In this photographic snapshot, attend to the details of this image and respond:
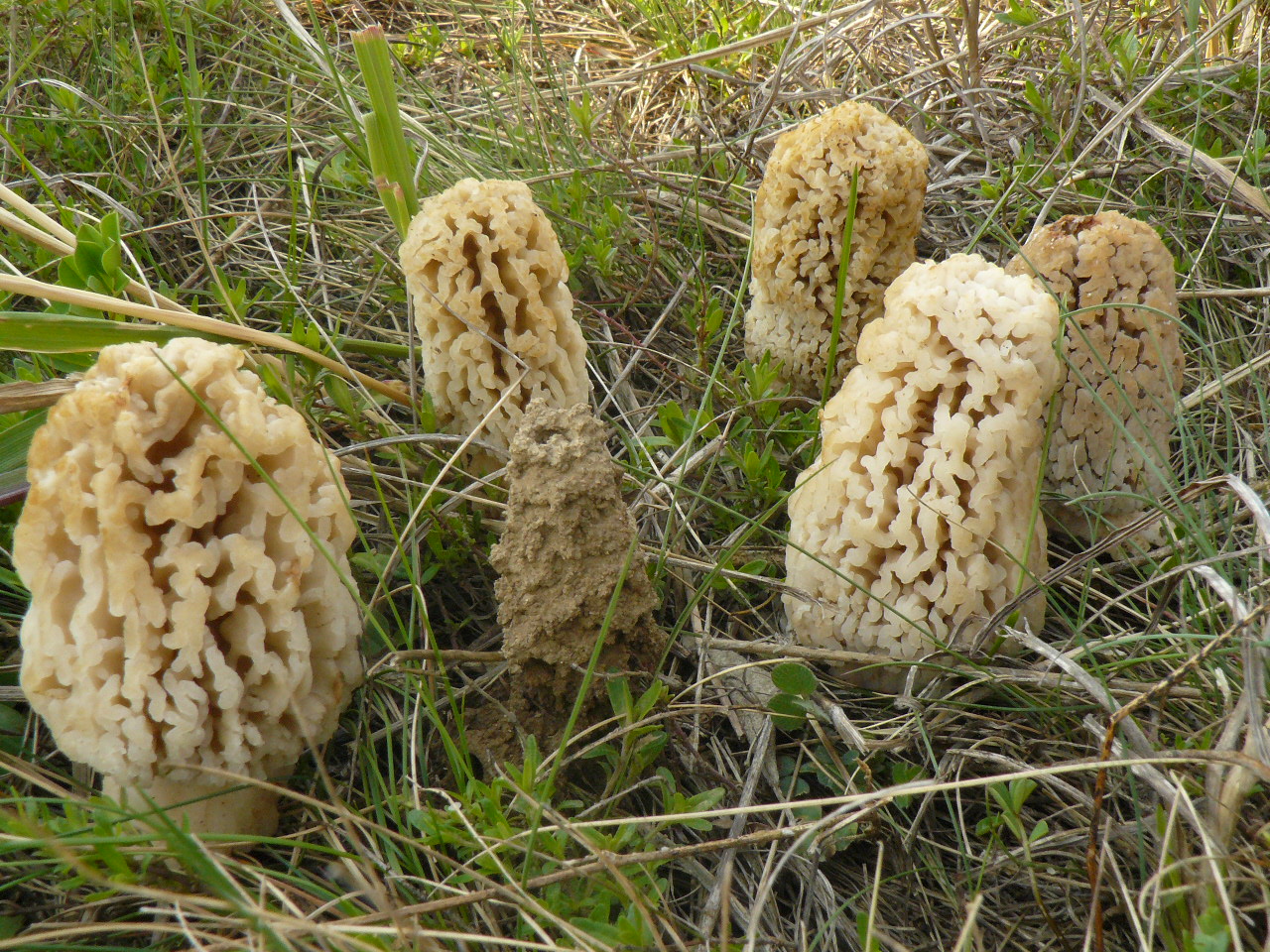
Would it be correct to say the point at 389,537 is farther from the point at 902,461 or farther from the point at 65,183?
the point at 65,183

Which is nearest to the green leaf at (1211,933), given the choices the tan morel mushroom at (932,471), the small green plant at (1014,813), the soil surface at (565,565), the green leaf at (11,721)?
the small green plant at (1014,813)

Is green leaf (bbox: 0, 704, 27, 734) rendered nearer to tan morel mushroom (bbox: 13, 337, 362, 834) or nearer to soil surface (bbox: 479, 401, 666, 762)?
tan morel mushroom (bbox: 13, 337, 362, 834)

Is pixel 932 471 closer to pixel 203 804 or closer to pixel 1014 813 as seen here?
pixel 1014 813

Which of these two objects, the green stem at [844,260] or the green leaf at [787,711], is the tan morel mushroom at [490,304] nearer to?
the green stem at [844,260]

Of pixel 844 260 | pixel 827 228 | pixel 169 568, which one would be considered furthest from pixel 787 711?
pixel 827 228

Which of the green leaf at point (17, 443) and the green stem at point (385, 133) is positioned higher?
Answer: the green stem at point (385, 133)
